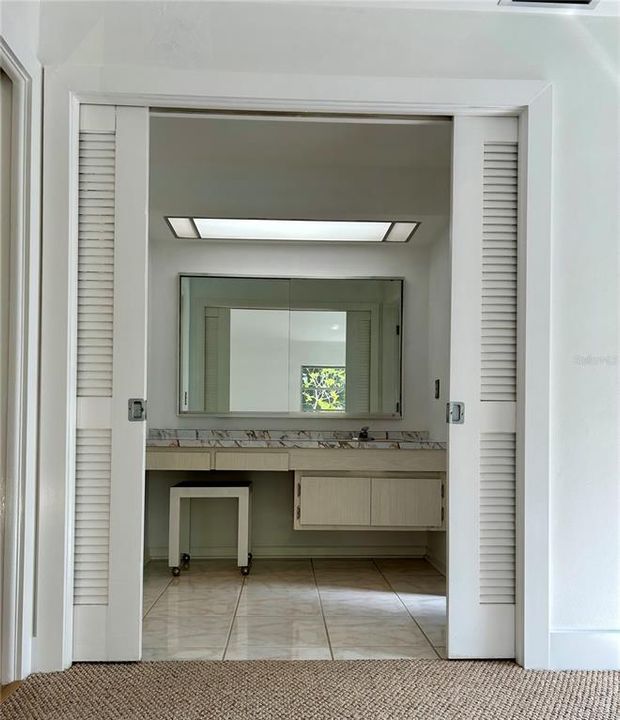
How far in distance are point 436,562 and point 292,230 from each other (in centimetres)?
230

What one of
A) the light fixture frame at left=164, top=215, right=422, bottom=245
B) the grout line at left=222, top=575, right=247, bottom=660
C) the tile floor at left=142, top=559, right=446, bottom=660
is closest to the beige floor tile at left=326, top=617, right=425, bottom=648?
the tile floor at left=142, top=559, right=446, bottom=660

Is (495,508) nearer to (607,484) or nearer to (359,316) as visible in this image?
(607,484)

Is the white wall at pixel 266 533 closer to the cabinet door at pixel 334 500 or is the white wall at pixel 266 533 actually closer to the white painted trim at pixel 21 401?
the cabinet door at pixel 334 500

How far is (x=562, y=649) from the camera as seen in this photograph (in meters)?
2.64

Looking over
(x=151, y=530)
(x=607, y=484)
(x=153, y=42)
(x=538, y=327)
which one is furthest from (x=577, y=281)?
(x=151, y=530)

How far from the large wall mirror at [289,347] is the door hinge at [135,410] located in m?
2.23

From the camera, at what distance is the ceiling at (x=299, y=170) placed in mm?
3363

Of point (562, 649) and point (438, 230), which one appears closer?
point (562, 649)

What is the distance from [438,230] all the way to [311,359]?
46.7 inches

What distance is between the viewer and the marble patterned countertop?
14.4ft

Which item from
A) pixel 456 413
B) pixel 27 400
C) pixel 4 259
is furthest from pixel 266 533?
pixel 4 259

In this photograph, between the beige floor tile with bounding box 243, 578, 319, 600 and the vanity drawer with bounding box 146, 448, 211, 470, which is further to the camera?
the vanity drawer with bounding box 146, 448, 211, 470

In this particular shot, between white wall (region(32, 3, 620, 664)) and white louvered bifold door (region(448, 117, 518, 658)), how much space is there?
0.16m

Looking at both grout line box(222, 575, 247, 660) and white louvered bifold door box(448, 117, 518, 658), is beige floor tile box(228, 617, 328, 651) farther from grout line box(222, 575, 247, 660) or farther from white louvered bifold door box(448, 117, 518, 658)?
white louvered bifold door box(448, 117, 518, 658)
